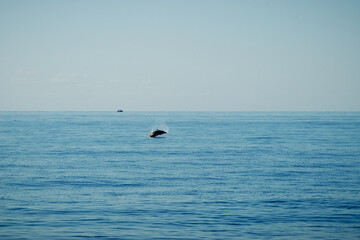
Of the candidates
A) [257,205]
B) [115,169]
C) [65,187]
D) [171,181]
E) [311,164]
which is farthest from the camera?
[311,164]

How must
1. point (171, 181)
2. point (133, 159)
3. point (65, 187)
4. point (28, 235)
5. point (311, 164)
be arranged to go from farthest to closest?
point (133, 159) → point (311, 164) → point (171, 181) → point (65, 187) → point (28, 235)

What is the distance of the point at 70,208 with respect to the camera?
1120 inches

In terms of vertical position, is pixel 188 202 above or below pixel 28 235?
above

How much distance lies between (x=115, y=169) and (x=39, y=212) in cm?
1849

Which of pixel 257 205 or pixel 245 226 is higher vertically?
pixel 257 205

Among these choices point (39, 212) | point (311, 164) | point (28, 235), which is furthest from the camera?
point (311, 164)

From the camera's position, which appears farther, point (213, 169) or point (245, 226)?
point (213, 169)

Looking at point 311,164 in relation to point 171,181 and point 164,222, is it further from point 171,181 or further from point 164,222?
point 164,222

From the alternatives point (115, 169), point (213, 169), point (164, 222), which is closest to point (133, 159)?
point (115, 169)

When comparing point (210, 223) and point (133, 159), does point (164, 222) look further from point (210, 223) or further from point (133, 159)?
point (133, 159)

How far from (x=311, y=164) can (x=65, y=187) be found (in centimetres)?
2829

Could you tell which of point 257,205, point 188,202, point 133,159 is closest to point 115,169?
point 133,159

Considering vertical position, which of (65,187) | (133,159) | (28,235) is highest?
(133,159)

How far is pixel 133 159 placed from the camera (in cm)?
5478
